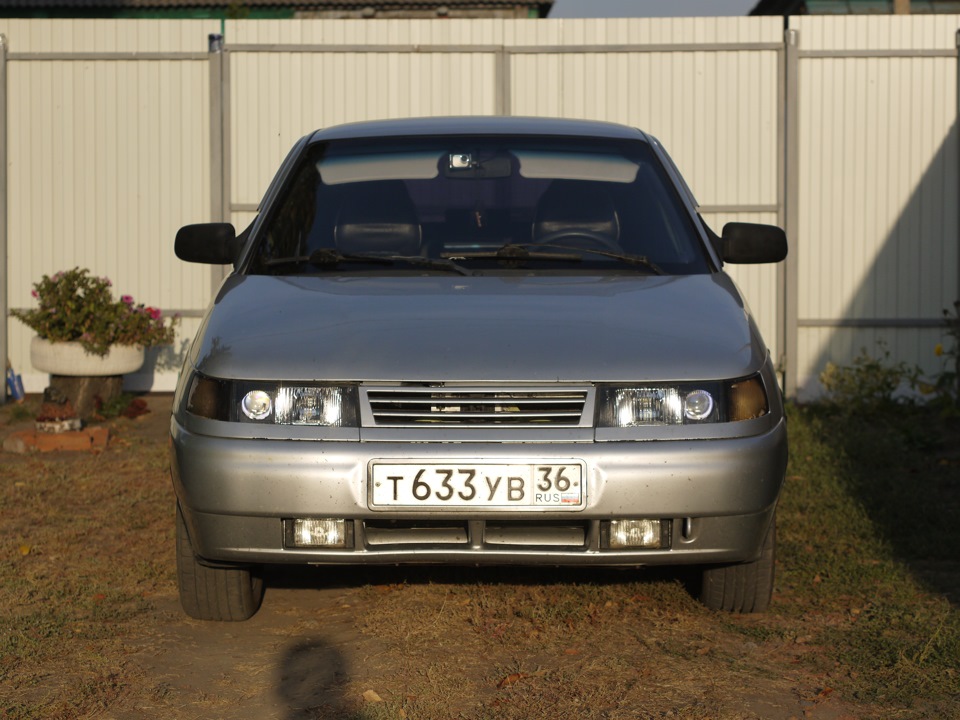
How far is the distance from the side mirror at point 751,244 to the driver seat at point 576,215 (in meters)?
0.45

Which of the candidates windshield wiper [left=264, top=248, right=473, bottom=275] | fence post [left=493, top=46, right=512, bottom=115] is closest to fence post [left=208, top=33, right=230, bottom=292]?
fence post [left=493, top=46, right=512, bottom=115]

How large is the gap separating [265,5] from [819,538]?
69.3 feet

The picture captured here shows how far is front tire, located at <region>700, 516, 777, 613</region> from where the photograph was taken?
4.21 metres

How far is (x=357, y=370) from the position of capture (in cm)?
367

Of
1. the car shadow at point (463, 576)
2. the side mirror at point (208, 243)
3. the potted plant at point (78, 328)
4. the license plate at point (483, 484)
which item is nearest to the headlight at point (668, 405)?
the license plate at point (483, 484)

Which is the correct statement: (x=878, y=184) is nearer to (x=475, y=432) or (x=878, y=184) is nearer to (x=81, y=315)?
(x=81, y=315)

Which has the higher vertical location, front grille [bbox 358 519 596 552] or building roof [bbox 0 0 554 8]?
building roof [bbox 0 0 554 8]

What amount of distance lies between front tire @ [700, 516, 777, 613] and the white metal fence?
641 cm

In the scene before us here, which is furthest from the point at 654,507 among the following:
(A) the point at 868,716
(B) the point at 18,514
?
(B) the point at 18,514

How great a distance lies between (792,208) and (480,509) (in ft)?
24.5

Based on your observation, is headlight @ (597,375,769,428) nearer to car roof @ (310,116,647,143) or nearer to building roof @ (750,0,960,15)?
car roof @ (310,116,647,143)

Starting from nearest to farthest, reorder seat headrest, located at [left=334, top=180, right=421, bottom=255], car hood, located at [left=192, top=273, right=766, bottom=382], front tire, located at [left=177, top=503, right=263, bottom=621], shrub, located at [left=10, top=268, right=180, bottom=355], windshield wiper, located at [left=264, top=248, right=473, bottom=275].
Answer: car hood, located at [left=192, top=273, right=766, bottom=382] < front tire, located at [left=177, top=503, right=263, bottom=621] < windshield wiper, located at [left=264, top=248, right=473, bottom=275] < seat headrest, located at [left=334, top=180, right=421, bottom=255] < shrub, located at [left=10, top=268, right=180, bottom=355]

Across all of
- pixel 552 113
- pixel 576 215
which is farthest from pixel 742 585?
pixel 552 113

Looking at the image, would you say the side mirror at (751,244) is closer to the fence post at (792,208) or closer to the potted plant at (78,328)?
the potted plant at (78,328)
